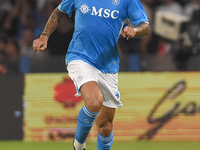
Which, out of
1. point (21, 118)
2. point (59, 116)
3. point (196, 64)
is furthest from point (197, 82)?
point (21, 118)

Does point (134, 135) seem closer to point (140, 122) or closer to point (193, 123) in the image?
point (140, 122)

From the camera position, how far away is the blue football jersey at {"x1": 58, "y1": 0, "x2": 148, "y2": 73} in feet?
19.4

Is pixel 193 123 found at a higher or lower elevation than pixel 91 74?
lower

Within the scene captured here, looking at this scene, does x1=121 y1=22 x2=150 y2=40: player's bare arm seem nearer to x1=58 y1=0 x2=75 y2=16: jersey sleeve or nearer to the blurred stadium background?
x1=58 y1=0 x2=75 y2=16: jersey sleeve

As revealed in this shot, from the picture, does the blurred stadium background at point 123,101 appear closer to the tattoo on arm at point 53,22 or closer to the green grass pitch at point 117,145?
the green grass pitch at point 117,145

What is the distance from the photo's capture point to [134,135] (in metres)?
8.64

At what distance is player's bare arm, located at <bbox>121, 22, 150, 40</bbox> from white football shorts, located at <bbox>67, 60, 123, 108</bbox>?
1.85ft

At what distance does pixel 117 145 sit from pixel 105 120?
221cm

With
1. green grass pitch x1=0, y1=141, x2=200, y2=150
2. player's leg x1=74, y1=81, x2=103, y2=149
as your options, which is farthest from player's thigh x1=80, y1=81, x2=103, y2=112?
green grass pitch x1=0, y1=141, x2=200, y2=150

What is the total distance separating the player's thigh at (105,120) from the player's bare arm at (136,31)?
0.96 metres

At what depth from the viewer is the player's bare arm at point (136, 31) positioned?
522cm

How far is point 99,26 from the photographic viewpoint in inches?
234

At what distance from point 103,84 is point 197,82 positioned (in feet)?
10.3

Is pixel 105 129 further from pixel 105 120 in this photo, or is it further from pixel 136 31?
pixel 136 31
